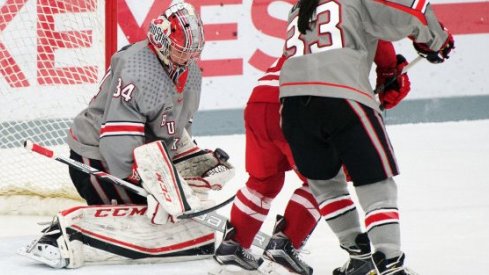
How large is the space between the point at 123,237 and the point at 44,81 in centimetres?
127

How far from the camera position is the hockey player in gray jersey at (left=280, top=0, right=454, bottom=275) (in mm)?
2830

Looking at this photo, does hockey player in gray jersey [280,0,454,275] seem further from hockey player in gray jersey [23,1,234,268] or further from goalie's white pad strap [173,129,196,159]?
goalie's white pad strap [173,129,196,159]

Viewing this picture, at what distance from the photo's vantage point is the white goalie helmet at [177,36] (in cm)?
333

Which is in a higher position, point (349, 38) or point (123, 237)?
point (349, 38)

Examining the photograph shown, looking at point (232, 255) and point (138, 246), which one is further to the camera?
point (138, 246)

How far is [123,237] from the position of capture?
335cm

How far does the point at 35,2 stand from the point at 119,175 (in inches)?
49.3

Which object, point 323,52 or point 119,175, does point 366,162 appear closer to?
point 323,52

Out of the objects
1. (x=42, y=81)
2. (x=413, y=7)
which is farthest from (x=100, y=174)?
(x=42, y=81)

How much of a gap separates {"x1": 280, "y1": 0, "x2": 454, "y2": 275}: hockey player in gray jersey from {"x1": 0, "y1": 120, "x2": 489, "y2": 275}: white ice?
0.42 metres

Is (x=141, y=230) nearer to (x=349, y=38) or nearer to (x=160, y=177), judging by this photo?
(x=160, y=177)

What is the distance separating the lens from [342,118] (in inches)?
112

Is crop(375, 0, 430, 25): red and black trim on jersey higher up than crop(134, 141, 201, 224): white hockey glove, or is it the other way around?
crop(375, 0, 430, 25): red and black trim on jersey

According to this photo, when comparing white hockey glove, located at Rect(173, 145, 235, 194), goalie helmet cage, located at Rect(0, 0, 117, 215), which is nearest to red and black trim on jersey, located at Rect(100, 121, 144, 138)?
white hockey glove, located at Rect(173, 145, 235, 194)
